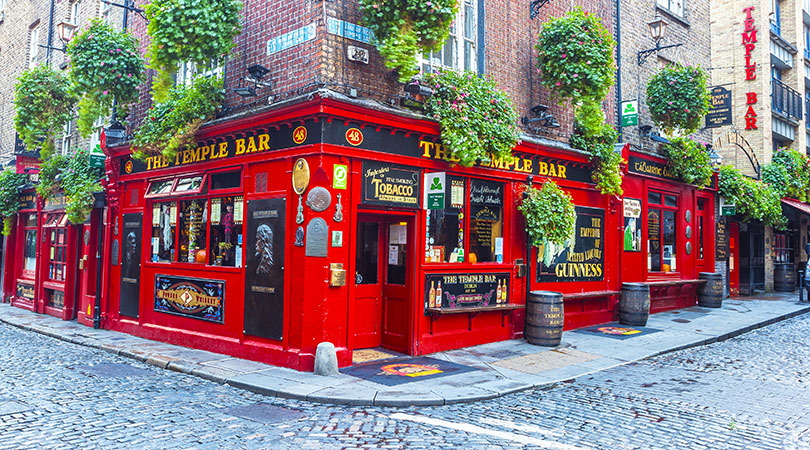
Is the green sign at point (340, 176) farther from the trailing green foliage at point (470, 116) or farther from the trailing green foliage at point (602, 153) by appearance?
the trailing green foliage at point (602, 153)

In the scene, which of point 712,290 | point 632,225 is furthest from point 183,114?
point 712,290

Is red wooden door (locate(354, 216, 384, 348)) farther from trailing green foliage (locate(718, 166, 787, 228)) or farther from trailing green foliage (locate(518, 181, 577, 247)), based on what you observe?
trailing green foliage (locate(718, 166, 787, 228))

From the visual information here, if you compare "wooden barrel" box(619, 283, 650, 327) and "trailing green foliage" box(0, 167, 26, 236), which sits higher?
"trailing green foliage" box(0, 167, 26, 236)

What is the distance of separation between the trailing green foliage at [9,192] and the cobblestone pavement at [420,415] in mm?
10201

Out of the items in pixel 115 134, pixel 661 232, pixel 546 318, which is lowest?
pixel 546 318

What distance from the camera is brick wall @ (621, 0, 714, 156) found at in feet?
49.4

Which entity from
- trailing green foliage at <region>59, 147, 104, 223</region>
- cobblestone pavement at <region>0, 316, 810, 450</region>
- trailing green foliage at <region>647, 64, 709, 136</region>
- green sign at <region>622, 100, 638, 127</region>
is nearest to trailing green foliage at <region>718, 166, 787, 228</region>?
trailing green foliage at <region>647, 64, 709, 136</region>

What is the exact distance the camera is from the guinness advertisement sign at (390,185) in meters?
9.06

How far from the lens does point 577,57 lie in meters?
11.6

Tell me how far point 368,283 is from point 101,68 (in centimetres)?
704

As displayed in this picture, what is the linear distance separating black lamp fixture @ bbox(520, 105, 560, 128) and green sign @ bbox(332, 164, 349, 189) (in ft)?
16.3

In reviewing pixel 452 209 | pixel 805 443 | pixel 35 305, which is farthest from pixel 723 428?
pixel 35 305

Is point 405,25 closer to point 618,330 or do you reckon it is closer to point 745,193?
point 618,330

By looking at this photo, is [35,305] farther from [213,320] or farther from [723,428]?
[723,428]
